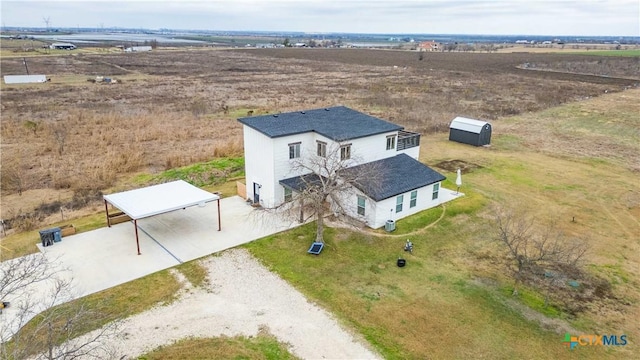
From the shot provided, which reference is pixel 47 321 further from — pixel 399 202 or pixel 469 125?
pixel 469 125

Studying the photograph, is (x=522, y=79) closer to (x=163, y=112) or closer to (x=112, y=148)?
(x=163, y=112)

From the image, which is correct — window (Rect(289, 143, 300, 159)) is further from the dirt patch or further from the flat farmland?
the dirt patch

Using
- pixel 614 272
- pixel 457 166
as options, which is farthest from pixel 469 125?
pixel 614 272

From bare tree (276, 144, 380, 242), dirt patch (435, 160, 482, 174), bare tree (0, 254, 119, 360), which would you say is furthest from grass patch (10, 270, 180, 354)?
dirt patch (435, 160, 482, 174)

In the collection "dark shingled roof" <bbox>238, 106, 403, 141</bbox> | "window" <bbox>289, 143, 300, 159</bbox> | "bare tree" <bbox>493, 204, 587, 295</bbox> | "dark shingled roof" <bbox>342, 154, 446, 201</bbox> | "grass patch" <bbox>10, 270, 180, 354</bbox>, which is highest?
"dark shingled roof" <bbox>238, 106, 403, 141</bbox>

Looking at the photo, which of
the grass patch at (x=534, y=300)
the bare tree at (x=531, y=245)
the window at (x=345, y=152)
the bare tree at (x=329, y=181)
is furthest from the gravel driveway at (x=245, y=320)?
the window at (x=345, y=152)

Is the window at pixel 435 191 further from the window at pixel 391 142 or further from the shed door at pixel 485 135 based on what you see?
the shed door at pixel 485 135

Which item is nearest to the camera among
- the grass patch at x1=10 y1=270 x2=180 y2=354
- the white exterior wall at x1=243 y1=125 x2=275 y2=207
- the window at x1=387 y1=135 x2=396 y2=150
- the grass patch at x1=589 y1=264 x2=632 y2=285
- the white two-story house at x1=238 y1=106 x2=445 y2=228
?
the grass patch at x1=10 y1=270 x2=180 y2=354
